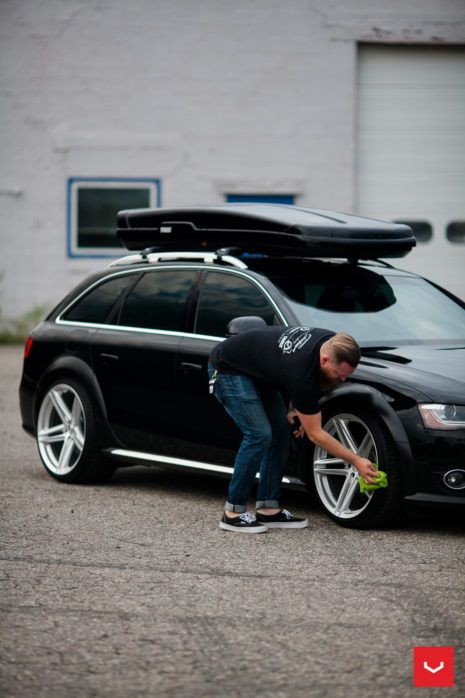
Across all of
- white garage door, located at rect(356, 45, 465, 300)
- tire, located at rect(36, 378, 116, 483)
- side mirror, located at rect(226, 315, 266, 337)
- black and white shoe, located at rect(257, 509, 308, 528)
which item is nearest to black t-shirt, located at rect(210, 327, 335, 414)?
side mirror, located at rect(226, 315, 266, 337)

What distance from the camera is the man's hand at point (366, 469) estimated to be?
6316 millimetres

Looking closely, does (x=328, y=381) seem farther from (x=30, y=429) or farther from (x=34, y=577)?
(x=30, y=429)

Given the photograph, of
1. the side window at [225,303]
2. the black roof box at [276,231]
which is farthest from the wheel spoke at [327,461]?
the black roof box at [276,231]

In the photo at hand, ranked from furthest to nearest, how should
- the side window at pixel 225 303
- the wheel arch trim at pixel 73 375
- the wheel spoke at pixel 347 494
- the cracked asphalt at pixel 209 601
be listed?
1. the wheel arch trim at pixel 73 375
2. the side window at pixel 225 303
3. the wheel spoke at pixel 347 494
4. the cracked asphalt at pixel 209 601

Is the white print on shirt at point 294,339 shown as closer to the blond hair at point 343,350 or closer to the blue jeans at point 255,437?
the blond hair at point 343,350

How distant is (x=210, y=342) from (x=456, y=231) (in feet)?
44.9

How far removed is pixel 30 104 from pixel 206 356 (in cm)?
1392

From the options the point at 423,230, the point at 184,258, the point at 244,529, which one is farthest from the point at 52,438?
the point at 423,230

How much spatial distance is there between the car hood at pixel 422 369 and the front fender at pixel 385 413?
102 mm

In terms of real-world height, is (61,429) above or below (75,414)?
below

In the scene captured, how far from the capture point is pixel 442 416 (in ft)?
21.4

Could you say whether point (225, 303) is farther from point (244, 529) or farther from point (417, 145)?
point (417, 145)

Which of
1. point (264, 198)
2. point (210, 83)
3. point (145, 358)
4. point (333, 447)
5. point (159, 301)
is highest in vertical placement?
point (210, 83)

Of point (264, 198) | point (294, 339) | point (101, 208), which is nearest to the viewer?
point (294, 339)
